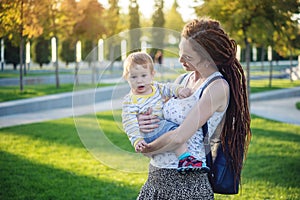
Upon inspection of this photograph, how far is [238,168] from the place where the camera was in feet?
7.88

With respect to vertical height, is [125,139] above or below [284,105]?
above

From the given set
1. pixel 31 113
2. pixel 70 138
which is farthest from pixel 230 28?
pixel 31 113

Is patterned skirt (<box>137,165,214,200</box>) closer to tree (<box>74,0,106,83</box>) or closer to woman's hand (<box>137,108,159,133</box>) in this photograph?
woman's hand (<box>137,108,159,133</box>)

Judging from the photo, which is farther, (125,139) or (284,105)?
(284,105)

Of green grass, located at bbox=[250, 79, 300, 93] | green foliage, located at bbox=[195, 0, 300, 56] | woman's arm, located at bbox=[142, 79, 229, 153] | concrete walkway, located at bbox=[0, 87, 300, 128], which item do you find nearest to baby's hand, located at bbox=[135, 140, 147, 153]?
woman's arm, located at bbox=[142, 79, 229, 153]

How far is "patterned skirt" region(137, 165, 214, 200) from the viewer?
7.60 feet

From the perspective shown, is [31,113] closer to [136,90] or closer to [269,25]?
[269,25]

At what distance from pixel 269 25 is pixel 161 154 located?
8.25 m

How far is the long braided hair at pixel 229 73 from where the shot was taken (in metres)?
2.21

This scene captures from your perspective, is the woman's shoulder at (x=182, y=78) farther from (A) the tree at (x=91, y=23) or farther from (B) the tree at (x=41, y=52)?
(B) the tree at (x=41, y=52)

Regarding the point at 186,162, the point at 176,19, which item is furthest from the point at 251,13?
the point at 186,162

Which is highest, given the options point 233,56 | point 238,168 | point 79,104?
point 233,56

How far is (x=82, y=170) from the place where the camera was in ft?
20.8

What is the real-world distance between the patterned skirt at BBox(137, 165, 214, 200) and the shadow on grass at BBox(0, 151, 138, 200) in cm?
282
